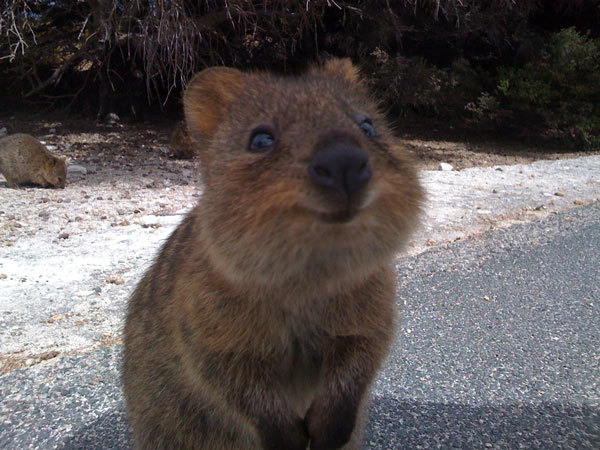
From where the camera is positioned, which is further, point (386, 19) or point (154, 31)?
point (386, 19)

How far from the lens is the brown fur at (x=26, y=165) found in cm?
636

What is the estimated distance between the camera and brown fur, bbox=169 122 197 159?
8648 mm

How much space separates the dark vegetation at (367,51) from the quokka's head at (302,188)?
723 cm

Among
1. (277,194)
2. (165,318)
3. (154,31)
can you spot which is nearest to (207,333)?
(165,318)

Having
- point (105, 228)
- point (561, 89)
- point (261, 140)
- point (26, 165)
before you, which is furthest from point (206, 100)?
point (561, 89)

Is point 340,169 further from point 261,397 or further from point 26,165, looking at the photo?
point 26,165

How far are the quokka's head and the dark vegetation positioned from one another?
23.7ft

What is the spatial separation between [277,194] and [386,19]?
983cm

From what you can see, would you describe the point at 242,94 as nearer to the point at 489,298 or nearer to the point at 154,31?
the point at 489,298

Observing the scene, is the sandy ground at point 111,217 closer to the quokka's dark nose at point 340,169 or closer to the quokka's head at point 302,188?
the quokka's head at point 302,188

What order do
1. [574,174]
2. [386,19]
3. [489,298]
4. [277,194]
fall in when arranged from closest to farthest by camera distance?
[277,194] → [489,298] → [574,174] → [386,19]

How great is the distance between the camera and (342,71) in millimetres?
2422

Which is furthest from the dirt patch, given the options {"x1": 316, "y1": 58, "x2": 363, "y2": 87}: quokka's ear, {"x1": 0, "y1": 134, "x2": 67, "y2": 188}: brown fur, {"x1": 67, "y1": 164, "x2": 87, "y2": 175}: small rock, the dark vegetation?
{"x1": 316, "y1": 58, "x2": 363, "y2": 87}: quokka's ear

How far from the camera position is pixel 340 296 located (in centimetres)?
177
